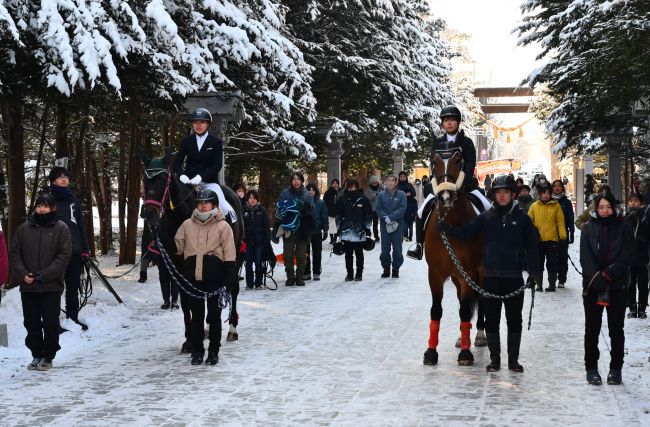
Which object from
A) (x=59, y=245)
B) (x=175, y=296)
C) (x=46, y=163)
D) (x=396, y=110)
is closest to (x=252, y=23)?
(x=175, y=296)

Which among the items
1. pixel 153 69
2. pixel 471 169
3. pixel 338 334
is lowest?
pixel 338 334

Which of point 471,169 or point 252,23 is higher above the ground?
point 252,23

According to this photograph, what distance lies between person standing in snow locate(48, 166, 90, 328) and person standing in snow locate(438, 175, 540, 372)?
5.30 meters

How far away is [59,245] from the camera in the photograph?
10.1 m

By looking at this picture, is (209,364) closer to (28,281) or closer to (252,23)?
(28,281)

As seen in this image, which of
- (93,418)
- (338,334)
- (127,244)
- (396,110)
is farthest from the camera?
(396,110)

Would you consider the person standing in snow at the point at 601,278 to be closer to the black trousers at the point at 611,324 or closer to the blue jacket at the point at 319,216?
the black trousers at the point at 611,324

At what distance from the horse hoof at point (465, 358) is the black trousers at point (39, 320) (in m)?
4.16

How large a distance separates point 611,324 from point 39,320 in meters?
5.66

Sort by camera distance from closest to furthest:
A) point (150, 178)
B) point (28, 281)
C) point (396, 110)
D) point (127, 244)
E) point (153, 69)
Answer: point (28, 281)
point (150, 178)
point (153, 69)
point (127, 244)
point (396, 110)

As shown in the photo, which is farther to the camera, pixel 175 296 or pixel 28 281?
pixel 175 296

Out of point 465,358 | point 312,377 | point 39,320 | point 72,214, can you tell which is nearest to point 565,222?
point 465,358

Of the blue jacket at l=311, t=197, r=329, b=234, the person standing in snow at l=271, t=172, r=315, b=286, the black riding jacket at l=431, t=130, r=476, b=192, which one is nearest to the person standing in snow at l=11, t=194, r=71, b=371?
the black riding jacket at l=431, t=130, r=476, b=192

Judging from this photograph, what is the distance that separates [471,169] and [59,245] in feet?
14.1
